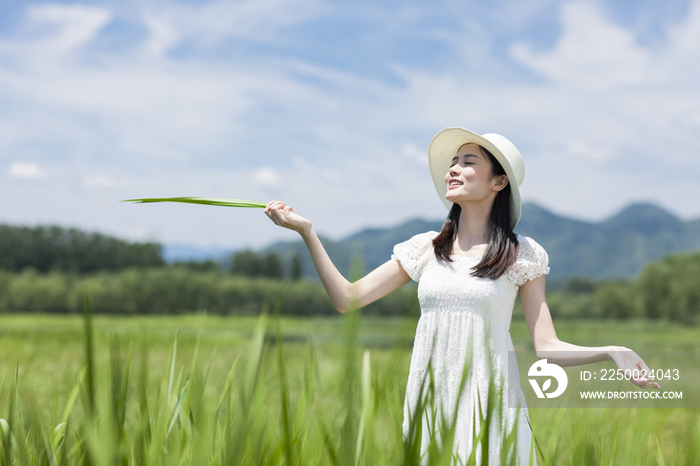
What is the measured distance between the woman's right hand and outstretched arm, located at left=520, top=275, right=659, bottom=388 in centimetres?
125

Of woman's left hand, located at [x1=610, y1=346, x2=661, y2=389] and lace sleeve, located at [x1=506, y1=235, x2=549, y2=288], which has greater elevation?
lace sleeve, located at [x1=506, y1=235, x2=549, y2=288]

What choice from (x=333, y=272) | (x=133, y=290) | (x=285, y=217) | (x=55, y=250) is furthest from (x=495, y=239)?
(x=55, y=250)

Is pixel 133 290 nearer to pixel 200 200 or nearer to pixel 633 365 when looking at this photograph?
pixel 200 200

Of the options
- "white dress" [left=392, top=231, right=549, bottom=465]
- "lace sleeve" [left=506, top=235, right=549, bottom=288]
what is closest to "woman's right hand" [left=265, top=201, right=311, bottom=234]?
"white dress" [left=392, top=231, right=549, bottom=465]

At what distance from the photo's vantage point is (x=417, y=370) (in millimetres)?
2920

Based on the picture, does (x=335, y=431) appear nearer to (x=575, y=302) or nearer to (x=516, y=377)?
(x=516, y=377)

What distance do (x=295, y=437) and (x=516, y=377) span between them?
1732mm

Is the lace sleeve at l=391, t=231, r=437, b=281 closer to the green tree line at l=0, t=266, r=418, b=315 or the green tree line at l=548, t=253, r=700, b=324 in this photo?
the green tree line at l=0, t=266, r=418, b=315

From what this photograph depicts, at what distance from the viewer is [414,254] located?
319 centimetres

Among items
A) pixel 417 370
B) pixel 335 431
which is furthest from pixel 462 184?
pixel 335 431

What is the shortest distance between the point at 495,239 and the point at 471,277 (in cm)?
A: 26

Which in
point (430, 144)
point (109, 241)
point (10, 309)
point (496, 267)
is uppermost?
point (109, 241)

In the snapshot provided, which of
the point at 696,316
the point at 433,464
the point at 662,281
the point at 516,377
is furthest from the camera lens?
the point at 662,281

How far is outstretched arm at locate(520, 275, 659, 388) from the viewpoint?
2.35 metres
